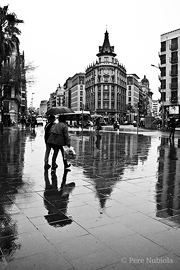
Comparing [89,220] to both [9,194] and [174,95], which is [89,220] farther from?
[174,95]

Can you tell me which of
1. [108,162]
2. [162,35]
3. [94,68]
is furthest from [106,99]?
[108,162]

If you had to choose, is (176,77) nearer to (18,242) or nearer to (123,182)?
(123,182)

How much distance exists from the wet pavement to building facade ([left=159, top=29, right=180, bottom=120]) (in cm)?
5186

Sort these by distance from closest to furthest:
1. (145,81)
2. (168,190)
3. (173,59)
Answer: (168,190) → (173,59) → (145,81)

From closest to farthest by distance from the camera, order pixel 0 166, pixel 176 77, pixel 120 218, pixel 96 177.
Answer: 1. pixel 120 218
2. pixel 96 177
3. pixel 0 166
4. pixel 176 77

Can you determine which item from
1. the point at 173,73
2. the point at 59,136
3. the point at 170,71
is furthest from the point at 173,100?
the point at 59,136

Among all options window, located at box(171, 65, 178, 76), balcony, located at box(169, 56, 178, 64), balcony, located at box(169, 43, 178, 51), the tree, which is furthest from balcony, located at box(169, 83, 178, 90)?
the tree

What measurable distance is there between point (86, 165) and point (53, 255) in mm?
5842

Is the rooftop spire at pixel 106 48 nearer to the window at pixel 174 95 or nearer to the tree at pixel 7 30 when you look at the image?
the window at pixel 174 95

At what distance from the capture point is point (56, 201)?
500 cm

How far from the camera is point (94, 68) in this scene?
10206 centimetres

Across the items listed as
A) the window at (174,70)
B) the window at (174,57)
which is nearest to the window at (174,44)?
the window at (174,57)

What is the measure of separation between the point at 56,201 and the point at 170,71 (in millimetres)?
57734

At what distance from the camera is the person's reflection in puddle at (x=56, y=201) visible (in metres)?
4.05
